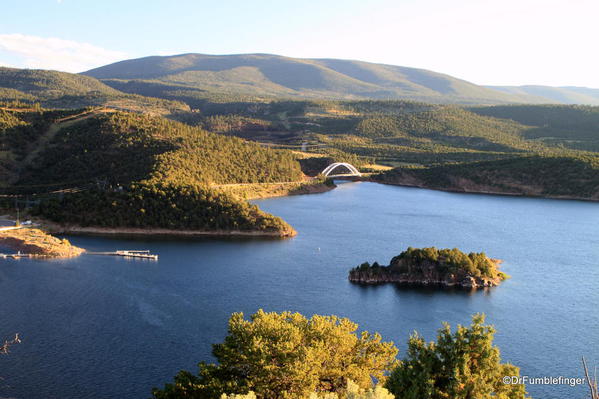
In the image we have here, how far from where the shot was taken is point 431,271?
6197cm

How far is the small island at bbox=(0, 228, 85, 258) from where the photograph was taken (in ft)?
224

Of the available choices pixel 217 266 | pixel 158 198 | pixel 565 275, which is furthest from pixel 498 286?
pixel 158 198

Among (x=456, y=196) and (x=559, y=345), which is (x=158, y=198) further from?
(x=456, y=196)

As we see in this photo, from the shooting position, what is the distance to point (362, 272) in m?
62.3

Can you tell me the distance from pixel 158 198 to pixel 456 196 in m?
70.7

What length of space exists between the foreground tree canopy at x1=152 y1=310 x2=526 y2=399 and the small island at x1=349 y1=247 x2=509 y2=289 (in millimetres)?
28502

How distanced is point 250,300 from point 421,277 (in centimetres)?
1869

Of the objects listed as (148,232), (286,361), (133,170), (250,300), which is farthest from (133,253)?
(286,361)

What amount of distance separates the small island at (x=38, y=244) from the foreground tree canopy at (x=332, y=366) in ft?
133

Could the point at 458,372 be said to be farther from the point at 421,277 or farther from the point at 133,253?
the point at 133,253

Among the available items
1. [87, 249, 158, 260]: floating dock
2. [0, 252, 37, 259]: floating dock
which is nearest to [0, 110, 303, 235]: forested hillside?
[87, 249, 158, 260]: floating dock

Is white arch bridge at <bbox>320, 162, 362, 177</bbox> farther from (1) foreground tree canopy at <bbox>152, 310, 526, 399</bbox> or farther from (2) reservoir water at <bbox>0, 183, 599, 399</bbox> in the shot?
(1) foreground tree canopy at <bbox>152, 310, 526, 399</bbox>

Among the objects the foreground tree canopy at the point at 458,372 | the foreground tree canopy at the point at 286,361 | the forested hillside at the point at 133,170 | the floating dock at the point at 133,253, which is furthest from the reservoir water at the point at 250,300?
the foreground tree canopy at the point at 458,372

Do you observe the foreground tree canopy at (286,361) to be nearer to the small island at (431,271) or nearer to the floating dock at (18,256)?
the small island at (431,271)
